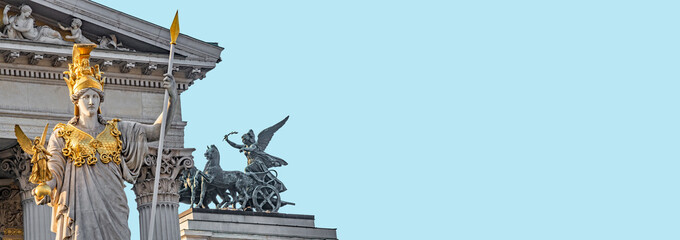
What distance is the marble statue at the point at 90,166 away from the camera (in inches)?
672

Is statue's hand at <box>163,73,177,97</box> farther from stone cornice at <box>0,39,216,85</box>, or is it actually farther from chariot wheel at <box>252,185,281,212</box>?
chariot wheel at <box>252,185,281,212</box>

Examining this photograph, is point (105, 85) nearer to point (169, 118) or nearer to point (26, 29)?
point (26, 29)

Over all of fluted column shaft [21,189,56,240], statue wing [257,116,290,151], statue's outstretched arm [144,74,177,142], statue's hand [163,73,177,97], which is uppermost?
statue wing [257,116,290,151]

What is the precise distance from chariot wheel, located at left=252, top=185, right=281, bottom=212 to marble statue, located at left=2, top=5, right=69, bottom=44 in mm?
18123

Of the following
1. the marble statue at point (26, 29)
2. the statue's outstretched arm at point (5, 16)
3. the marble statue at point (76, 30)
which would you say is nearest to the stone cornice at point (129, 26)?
the marble statue at point (76, 30)

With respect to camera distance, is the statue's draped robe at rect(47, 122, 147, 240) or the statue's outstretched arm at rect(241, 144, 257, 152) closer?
the statue's draped robe at rect(47, 122, 147, 240)

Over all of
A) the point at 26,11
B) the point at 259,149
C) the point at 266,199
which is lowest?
the point at 26,11

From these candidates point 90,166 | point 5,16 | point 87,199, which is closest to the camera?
point 87,199

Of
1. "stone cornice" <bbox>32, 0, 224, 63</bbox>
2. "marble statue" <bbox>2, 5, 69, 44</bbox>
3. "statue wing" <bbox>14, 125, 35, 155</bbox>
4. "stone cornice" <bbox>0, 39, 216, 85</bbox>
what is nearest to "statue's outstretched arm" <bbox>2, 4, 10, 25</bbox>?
"marble statue" <bbox>2, 5, 69, 44</bbox>

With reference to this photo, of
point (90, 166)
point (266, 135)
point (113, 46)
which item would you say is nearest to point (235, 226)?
point (266, 135)

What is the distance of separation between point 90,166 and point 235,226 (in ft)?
109

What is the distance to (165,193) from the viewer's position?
109ft

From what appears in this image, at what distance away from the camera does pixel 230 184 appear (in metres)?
50.9

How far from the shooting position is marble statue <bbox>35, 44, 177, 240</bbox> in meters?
17.1
